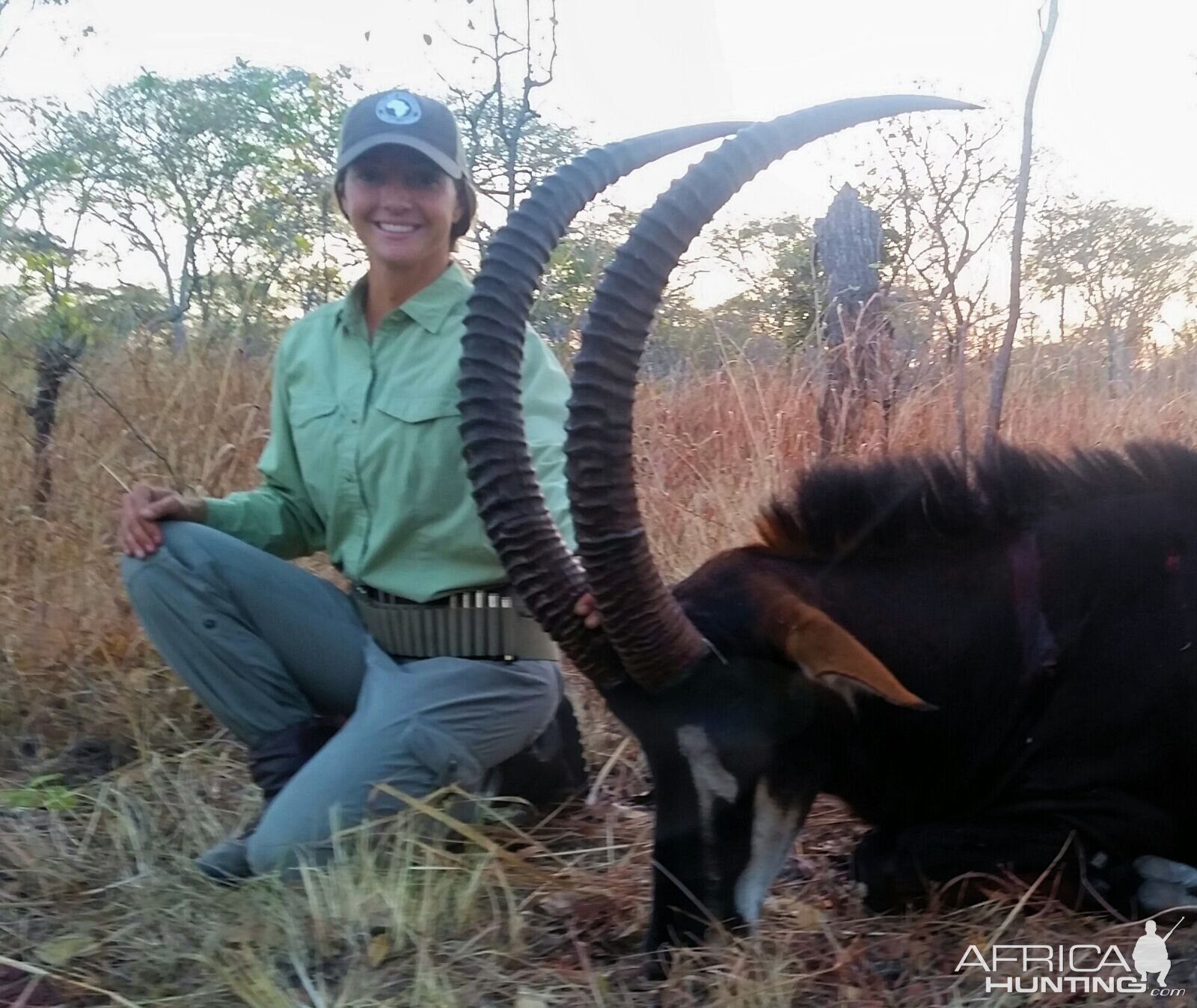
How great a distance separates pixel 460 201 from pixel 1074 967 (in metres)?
2.49

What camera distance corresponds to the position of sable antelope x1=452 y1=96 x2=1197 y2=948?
2635 millimetres

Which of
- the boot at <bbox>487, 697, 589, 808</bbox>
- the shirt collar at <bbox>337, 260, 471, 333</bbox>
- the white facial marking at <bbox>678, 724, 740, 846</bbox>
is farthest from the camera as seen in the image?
the boot at <bbox>487, 697, 589, 808</bbox>

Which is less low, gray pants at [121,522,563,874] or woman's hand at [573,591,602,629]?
woman's hand at [573,591,602,629]

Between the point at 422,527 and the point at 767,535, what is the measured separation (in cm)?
93

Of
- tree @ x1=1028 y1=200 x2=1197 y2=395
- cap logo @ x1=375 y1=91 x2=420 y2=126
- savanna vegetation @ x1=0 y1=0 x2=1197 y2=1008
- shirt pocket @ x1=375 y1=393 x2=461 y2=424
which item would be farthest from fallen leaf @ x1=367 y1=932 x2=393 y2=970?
tree @ x1=1028 y1=200 x2=1197 y2=395

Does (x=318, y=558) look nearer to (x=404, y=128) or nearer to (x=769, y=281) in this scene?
(x=404, y=128)

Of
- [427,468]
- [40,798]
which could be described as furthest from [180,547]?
[40,798]

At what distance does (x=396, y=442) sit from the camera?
348 centimetres

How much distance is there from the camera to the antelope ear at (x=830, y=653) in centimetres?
249

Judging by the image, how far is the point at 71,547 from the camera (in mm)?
5465


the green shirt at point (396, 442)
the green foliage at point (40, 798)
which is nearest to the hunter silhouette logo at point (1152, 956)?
the green shirt at point (396, 442)

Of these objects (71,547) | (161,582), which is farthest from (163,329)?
(161,582)

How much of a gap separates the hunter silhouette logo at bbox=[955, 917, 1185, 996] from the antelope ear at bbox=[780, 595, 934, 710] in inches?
22.7

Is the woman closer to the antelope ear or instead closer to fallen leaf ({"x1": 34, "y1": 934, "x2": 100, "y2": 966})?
fallen leaf ({"x1": 34, "y1": 934, "x2": 100, "y2": 966})
